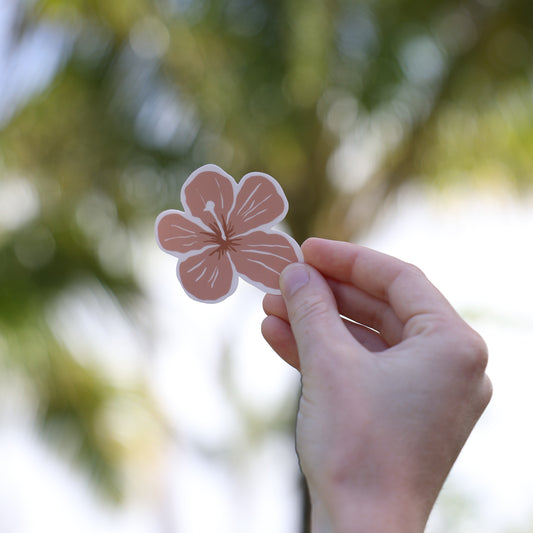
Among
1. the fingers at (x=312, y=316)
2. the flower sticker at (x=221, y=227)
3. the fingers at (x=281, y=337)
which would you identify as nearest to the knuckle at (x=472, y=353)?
the fingers at (x=312, y=316)

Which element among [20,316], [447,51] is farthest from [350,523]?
[447,51]

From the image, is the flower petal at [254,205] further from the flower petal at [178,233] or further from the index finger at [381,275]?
the index finger at [381,275]

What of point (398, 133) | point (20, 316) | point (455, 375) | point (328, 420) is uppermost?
point (398, 133)

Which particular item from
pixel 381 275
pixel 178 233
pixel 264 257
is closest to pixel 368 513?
pixel 381 275

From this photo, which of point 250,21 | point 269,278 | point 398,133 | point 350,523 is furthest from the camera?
point 398,133

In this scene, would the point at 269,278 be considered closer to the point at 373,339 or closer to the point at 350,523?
the point at 373,339

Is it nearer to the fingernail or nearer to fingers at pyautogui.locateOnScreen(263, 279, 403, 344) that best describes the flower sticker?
fingers at pyautogui.locateOnScreen(263, 279, 403, 344)

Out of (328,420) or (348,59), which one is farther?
(348,59)
